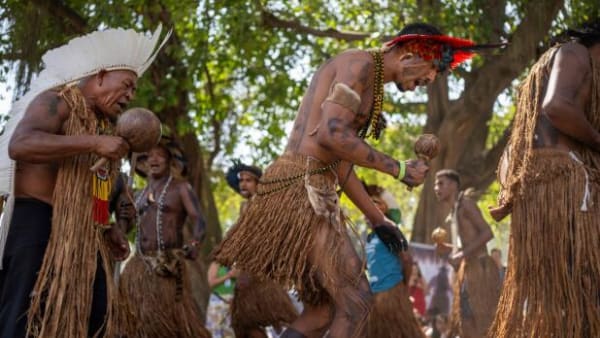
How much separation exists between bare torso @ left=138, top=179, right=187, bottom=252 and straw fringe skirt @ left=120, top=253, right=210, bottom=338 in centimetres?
18

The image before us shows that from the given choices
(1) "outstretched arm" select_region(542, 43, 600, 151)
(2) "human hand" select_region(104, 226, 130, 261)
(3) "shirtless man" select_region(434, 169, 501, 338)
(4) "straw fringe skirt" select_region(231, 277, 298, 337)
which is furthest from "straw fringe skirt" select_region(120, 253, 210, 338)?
(1) "outstretched arm" select_region(542, 43, 600, 151)

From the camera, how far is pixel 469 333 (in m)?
8.77

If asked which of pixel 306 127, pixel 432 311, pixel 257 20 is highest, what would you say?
pixel 257 20

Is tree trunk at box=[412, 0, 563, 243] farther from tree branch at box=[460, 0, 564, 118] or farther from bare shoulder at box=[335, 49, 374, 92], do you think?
bare shoulder at box=[335, 49, 374, 92]

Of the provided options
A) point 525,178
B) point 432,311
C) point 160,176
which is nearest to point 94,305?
point 525,178

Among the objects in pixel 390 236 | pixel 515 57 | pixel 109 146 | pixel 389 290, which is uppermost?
pixel 515 57

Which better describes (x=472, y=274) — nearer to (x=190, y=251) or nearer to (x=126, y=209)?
(x=190, y=251)

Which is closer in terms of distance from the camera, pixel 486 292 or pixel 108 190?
pixel 108 190

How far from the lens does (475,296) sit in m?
9.09

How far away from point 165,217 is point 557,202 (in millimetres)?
4160

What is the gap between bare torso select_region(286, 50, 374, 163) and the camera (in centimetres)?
496

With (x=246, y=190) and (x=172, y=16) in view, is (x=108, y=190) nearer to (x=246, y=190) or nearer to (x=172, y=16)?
(x=246, y=190)

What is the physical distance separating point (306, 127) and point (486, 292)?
14.9 ft

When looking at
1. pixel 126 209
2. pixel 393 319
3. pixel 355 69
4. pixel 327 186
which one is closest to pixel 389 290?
pixel 393 319
